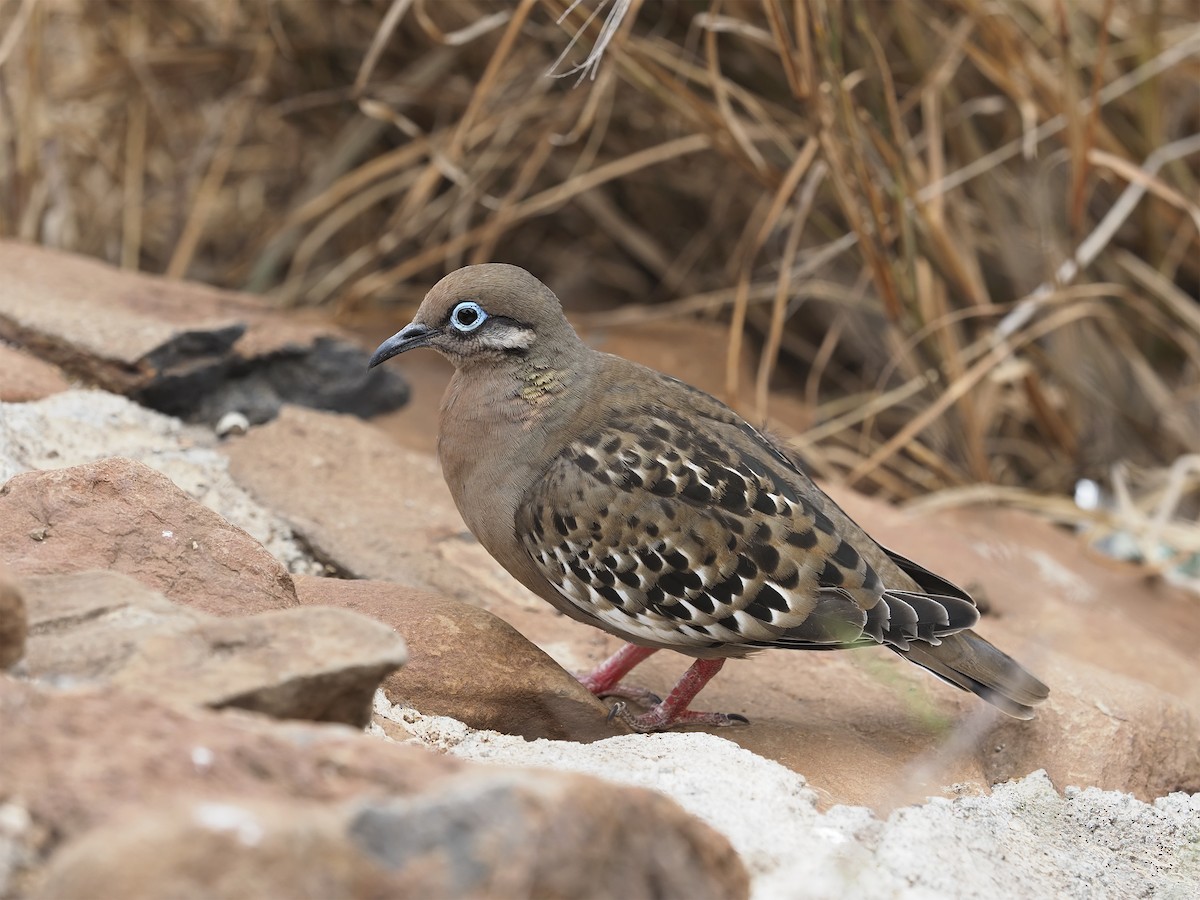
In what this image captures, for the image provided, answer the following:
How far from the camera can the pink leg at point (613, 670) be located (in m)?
3.68

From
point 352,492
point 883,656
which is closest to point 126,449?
point 352,492

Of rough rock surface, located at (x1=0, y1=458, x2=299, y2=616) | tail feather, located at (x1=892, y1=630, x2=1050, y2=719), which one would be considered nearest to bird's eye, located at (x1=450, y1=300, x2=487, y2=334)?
rough rock surface, located at (x1=0, y1=458, x2=299, y2=616)

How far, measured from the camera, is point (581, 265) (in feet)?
23.8

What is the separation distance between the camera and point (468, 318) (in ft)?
11.9

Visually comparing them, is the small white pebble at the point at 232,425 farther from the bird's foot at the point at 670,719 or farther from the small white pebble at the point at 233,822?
the small white pebble at the point at 233,822

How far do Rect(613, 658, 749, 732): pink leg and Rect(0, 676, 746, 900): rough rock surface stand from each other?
158 centimetres

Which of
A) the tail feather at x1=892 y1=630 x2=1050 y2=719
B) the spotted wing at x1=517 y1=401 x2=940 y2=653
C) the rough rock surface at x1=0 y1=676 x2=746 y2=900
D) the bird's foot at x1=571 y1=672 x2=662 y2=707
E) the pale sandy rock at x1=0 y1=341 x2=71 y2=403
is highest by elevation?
the rough rock surface at x1=0 y1=676 x2=746 y2=900

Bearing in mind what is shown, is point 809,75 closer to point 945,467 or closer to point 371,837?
point 945,467

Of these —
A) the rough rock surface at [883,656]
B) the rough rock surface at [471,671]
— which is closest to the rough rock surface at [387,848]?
the rough rock surface at [883,656]

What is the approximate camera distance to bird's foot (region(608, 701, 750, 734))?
3.52 meters

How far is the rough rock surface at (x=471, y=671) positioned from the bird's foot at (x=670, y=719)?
0.07m

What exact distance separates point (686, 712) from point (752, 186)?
12.1ft

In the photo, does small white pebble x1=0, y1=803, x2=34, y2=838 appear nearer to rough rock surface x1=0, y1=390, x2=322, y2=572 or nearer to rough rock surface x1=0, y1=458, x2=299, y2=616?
rough rock surface x1=0, y1=458, x2=299, y2=616

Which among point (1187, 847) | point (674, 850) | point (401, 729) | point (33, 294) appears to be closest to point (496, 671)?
point (401, 729)
